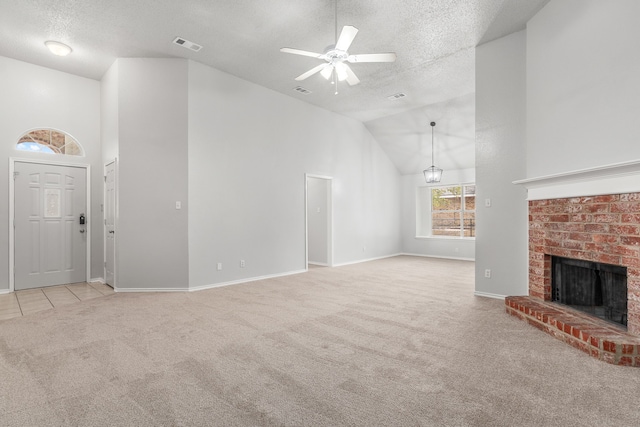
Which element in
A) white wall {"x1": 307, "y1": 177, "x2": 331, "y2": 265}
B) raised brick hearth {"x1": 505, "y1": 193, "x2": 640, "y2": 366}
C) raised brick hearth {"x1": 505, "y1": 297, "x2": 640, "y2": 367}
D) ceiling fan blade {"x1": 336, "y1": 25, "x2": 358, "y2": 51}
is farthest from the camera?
white wall {"x1": 307, "y1": 177, "x2": 331, "y2": 265}

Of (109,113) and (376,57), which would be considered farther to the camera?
(109,113)

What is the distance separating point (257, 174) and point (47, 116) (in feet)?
11.2

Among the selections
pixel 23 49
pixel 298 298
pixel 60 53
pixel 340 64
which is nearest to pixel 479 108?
pixel 340 64

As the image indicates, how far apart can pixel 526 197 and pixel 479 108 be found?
4.55ft

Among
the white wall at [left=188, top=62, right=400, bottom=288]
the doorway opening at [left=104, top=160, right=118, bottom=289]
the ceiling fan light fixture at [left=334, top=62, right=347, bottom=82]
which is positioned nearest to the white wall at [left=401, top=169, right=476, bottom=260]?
the white wall at [left=188, top=62, right=400, bottom=288]

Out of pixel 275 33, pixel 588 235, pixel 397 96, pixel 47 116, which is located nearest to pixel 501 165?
pixel 588 235

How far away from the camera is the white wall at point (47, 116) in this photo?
4.83 m

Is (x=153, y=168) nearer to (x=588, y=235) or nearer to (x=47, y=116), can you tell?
(x=47, y=116)

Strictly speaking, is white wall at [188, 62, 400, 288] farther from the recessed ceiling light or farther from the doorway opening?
the recessed ceiling light

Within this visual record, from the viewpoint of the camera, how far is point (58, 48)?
4.48 metres

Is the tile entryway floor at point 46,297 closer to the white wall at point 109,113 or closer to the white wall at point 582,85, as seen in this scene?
the white wall at point 109,113

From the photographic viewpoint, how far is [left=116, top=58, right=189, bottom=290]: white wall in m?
4.87

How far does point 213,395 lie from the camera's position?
2.00 m

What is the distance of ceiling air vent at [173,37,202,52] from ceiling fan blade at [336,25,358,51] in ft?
7.68
